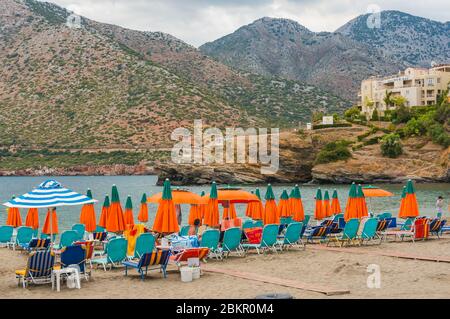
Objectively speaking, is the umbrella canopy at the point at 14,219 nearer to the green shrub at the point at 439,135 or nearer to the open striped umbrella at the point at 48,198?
the open striped umbrella at the point at 48,198

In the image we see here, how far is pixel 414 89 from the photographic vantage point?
89.8 metres

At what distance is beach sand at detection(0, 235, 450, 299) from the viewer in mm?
11509

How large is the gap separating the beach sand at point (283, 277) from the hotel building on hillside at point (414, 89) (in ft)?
250

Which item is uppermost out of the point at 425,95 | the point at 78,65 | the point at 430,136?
the point at 78,65

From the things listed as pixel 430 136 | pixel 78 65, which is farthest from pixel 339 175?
pixel 78 65

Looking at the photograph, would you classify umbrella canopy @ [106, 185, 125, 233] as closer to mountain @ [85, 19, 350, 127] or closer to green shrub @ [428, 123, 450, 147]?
green shrub @ [428, 123, 450, 147]

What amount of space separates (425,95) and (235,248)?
8017 cm

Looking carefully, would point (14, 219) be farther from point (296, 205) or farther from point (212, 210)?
point (296, 205)

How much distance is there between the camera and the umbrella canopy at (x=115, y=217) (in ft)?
61.3

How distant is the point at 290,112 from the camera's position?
395ft

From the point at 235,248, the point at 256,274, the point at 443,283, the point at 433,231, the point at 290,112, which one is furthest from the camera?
the point at 290,112

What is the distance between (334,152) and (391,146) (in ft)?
22.3

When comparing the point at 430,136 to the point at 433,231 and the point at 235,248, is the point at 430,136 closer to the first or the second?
the point at 433,231
